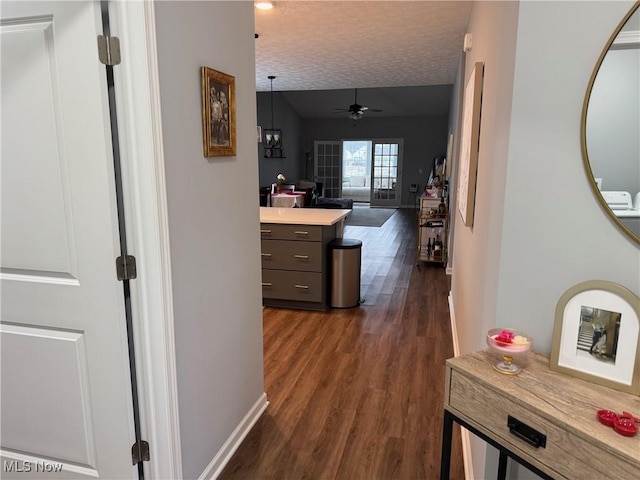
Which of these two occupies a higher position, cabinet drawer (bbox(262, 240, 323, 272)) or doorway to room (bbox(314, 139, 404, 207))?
doorway to room (bbox(314, 139, 404, 207))

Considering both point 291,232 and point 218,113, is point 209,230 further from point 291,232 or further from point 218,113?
point 291,232

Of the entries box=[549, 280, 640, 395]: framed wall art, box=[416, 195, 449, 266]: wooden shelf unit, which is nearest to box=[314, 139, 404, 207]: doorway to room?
box=[416, 195, 449, 266]: wooden shelf unit

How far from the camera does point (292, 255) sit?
386 centimetres

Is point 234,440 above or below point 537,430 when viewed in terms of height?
below

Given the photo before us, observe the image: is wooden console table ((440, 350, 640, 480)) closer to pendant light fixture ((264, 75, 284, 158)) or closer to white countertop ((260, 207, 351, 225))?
white countertop ((260, 207, 351, 225))

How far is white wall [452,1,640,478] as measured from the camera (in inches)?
47.6

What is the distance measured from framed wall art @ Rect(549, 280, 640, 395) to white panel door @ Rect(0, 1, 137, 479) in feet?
4.72

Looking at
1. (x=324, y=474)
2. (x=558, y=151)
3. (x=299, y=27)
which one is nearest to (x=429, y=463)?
(x=324, y=474)

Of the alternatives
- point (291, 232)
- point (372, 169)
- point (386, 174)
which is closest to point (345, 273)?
point (291, 232)

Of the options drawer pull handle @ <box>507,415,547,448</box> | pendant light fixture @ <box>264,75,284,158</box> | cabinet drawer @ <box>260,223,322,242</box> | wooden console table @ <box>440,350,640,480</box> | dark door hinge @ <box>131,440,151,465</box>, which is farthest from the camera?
pendant light fixture @ <box>264,75,284,158</box>

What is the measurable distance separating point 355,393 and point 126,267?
1662 mm

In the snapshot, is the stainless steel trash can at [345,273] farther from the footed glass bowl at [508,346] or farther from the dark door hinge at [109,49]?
the dark door hinge at [109,49]

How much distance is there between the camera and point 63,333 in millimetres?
1577

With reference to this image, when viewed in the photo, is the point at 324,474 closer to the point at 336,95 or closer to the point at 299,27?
the point at 299,27
